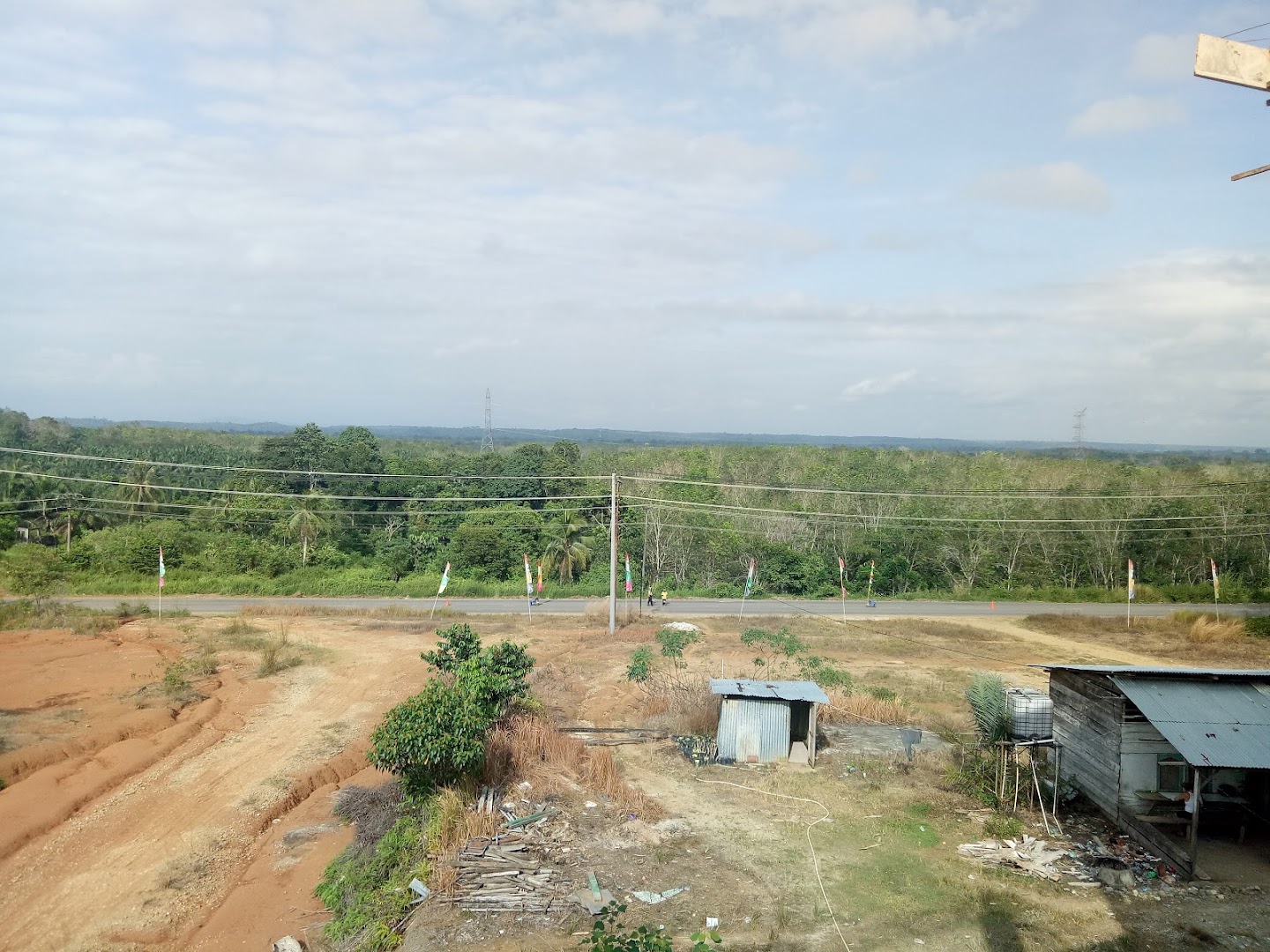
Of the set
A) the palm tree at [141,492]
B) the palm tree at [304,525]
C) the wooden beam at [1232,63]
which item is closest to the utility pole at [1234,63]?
the wooden beam at [1232,63]

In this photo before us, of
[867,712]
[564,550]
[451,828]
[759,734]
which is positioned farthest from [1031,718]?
[564,550]

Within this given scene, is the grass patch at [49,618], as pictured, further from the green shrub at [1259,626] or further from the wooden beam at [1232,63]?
the green shrub at [1259,626]

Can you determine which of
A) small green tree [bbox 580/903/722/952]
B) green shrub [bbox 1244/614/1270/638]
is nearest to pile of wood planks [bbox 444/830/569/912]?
small green tree [bbox 580/903/722/952]

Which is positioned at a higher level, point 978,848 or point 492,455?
point 492,455

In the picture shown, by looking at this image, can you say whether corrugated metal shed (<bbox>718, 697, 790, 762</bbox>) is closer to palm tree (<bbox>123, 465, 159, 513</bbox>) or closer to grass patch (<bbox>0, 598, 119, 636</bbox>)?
grass patch (<bbox>0, 598, 119, 636</bbox>)

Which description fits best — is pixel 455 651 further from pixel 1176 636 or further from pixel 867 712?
pixel 1176 636

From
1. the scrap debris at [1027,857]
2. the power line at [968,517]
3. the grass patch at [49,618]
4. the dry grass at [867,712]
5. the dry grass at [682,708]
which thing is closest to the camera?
the scrap debris at [1027,857]

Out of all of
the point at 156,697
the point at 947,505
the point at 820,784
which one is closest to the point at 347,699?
the point at 156,697

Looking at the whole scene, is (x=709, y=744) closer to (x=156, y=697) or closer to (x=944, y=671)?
(x=944, y=671)
